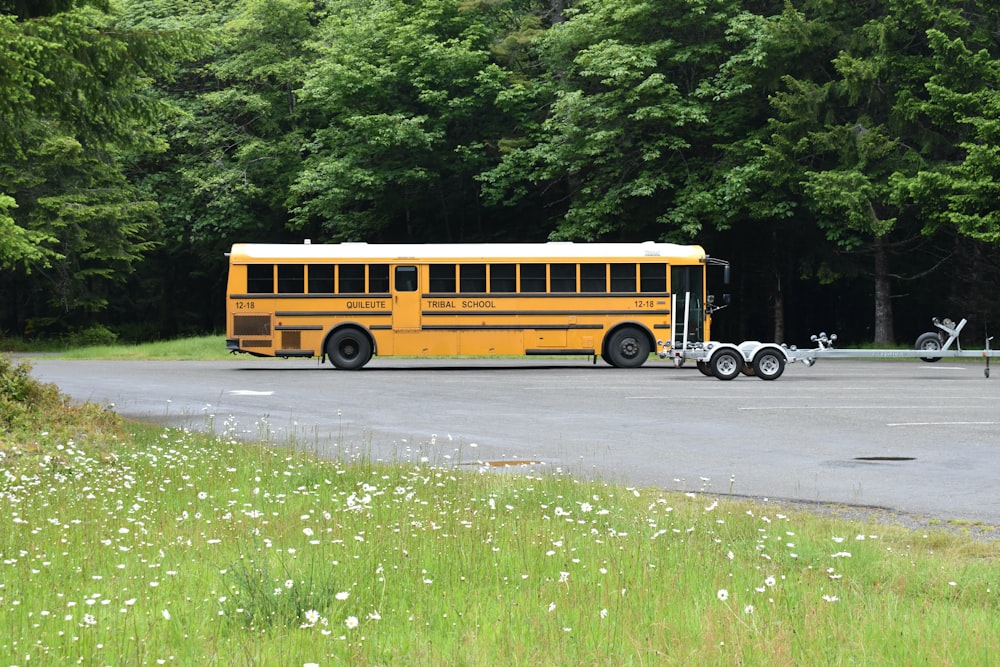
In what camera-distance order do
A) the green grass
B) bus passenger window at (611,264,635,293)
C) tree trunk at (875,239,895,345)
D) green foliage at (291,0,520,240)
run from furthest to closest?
green foliage at (291,0,520,240) < the green grass < tree trunk at (875,239,895,345) < bus passenger window at (611,264,635,293)

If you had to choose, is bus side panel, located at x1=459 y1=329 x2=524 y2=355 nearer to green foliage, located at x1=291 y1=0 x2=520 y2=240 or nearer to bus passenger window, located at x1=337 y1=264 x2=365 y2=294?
bus passenger window, located at x1=337 y1=264 x2=365 y2=294

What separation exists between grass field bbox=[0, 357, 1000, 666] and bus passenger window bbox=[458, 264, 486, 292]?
20519mm

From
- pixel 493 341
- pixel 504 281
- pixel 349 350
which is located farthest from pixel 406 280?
pixel 493 341

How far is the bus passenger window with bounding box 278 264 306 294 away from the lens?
98.3 feet

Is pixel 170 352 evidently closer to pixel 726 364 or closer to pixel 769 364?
pixel 726 364

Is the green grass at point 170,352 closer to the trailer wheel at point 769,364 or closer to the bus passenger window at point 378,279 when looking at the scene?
the bus passenger window at point 378,279

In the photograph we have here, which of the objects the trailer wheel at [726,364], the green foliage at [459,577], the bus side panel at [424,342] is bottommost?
the green foliage at [459,577]

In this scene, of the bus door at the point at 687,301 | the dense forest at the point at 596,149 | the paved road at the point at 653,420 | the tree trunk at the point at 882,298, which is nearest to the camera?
the paved road at the point at 653,420

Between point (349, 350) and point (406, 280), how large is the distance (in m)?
2.22

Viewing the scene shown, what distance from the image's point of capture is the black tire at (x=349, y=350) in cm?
3008

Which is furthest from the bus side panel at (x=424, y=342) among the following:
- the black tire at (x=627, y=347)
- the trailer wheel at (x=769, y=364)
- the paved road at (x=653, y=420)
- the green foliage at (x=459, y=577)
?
the green foliage at (x=459, y=577)

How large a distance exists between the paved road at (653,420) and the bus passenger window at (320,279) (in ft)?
6.41

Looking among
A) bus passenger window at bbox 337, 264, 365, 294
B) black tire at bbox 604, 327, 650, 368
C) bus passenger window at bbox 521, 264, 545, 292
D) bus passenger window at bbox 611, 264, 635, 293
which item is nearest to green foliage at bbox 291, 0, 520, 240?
bus passenger window at bbox 337, 264, 365, 294

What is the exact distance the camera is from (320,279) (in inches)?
1180
